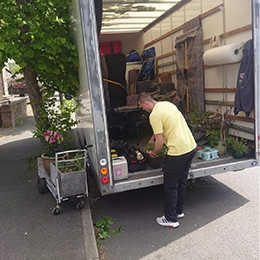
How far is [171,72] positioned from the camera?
7.18 m

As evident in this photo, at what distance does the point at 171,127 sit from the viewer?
3604 millimetres

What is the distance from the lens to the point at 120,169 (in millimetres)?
3721

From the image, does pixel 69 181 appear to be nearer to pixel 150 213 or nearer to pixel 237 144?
pixel 150 213

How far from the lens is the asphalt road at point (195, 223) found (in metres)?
3.25

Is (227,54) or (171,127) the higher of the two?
(227,54)

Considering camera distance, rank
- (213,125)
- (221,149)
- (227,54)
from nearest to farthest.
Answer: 1. (227,54)
2. (221,149)
3. (213,125)

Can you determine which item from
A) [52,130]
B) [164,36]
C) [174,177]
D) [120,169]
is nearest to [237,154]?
[174,177]

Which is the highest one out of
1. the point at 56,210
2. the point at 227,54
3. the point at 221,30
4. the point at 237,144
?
the point at 221,30

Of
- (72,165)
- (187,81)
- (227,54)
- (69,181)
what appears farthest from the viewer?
(187,81)

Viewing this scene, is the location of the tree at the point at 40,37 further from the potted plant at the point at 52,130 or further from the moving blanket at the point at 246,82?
the moving blanket at the point at 246,82

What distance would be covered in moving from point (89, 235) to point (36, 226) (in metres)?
0.79

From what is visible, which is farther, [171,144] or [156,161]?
[156,161]

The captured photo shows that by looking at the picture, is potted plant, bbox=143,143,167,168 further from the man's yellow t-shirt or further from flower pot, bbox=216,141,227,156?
flower pot, bbox=216,141,227,156

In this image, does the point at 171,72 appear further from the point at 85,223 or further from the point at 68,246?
the point at 68,246
